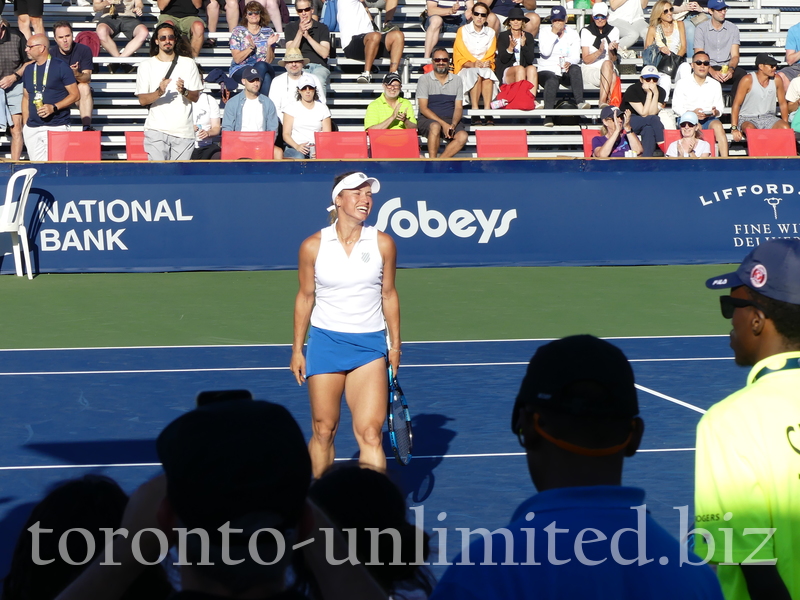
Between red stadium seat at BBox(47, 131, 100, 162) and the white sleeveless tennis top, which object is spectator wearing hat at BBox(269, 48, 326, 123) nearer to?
red stadium seat at BBox(47, 131, 100, 162)

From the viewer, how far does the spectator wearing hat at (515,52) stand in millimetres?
20297

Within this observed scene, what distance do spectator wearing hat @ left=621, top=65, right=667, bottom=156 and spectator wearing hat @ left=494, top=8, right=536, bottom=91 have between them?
1972 mm

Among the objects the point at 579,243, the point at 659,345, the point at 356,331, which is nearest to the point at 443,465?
the point at 356,331

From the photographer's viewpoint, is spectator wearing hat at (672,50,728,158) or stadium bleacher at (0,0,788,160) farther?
stadium bleacher at (0,0,788,160)

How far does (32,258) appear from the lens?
1564 centimetres

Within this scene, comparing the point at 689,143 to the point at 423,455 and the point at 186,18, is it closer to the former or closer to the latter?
the point at 186,18

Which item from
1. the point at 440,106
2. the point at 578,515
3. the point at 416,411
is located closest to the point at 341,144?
the point at 440,106

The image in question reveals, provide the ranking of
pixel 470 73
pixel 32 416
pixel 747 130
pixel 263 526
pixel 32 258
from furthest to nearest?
1. pixel 470 73
2. pixel 747 130
3. pixel 32 258
4. pixel 32 416
5. pixel 263 526

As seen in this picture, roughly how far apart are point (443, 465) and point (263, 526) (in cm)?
553

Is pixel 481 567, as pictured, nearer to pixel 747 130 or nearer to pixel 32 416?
pixel 32 416

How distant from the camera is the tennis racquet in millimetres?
6832

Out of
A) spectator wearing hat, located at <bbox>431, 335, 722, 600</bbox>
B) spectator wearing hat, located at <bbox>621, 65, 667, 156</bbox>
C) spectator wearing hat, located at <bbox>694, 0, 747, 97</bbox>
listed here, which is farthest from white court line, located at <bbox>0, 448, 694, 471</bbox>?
spectator wearing hat, located at <bbox>694, 0, 747, 97</bbox>

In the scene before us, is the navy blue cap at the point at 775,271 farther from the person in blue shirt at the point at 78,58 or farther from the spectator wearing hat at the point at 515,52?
the spectator wearing hat at the point at 515,52

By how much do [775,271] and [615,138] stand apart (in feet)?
47.9
